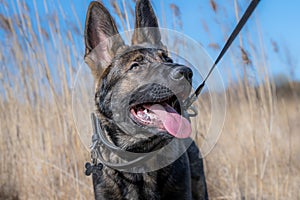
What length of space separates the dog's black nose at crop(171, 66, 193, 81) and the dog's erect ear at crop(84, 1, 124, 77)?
704mm

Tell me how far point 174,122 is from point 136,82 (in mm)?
402

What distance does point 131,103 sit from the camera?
2.41 meters

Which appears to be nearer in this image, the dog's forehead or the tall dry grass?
the dog's forehead

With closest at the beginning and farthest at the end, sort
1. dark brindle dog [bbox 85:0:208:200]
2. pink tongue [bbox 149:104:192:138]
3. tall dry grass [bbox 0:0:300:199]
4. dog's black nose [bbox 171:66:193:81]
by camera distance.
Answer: dog's black nose [bbox 171:66:193:81] < pink tongue [bbox 149:104:192:138] < dark brindle dog [bbox 85:0:208:200] < tall dry grass [bbox 0:0:300:199]

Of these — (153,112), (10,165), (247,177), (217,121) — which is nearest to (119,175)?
(153,112)

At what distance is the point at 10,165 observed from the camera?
4.46 meters

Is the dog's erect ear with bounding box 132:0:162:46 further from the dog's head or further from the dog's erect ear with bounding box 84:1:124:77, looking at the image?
the dog's erect ear with bounding box 84:1:124:77

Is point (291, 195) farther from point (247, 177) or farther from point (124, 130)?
point (124, 130)

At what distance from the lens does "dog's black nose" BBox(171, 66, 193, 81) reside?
2.06 m

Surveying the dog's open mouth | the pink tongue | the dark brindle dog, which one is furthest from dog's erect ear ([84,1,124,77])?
the pink tongue

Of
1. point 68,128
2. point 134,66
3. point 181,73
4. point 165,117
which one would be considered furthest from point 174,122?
point 68,128

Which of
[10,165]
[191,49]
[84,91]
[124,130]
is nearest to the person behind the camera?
[124,130]

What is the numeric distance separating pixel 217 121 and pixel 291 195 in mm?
2056

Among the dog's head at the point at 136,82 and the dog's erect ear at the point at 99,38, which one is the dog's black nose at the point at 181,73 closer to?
the dog's head at the point at 136,82
